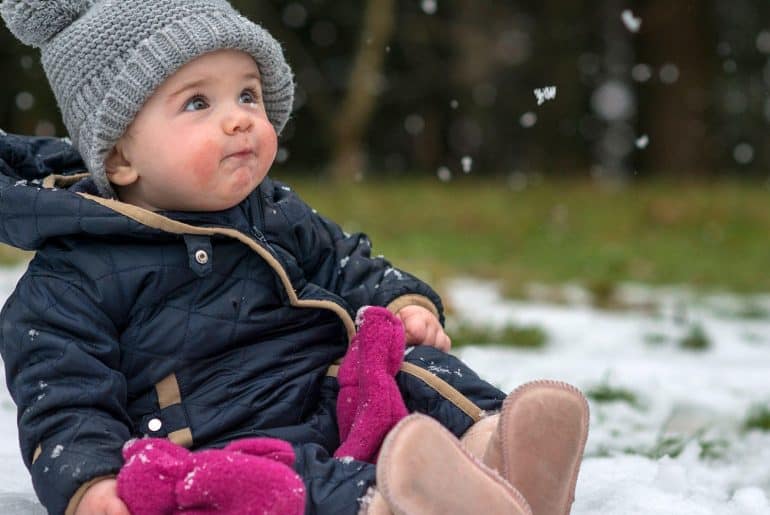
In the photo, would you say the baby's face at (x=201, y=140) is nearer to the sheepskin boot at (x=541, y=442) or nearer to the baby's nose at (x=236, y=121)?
the baby's nose at (x=236, y=121)

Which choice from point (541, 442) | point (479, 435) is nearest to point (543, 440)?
point (541, 442)

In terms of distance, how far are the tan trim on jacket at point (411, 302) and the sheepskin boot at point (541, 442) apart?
0.43 m

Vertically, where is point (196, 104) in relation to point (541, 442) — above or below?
above

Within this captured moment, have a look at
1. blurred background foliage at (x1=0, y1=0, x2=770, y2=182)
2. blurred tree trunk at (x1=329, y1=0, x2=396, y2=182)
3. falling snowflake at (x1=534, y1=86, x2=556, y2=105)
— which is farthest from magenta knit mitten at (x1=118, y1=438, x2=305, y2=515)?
blurred background foliage at (x1=0, y1=0, x2=770, y2=182)

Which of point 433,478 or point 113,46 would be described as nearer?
point 433,478

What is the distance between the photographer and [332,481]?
1.64m

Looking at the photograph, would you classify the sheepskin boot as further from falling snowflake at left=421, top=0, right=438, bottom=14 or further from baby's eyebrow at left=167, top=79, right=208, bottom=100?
falling snowflake at left=421, top=0, right=438, bottom=14

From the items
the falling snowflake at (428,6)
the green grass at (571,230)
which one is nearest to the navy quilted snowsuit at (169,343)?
the green grass at (571,230)

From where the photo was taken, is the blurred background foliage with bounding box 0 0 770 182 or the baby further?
the blurred background foliage with bounding box 0 0 770 182

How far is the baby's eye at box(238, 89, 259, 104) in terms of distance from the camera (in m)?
1.93

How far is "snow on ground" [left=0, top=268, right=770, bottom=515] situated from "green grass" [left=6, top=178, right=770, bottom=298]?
0.56 meters

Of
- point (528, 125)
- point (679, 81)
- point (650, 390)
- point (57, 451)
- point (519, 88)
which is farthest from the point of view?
point (519, 88)

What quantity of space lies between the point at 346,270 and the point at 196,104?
46 cm

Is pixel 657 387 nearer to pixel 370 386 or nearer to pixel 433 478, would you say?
pixel 370 386
